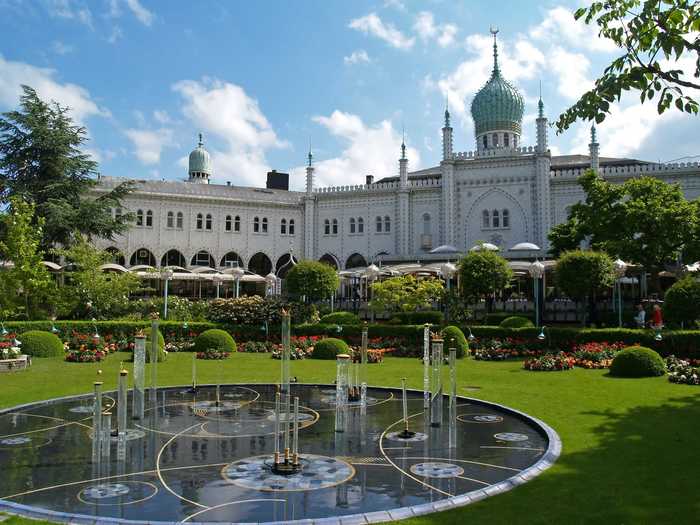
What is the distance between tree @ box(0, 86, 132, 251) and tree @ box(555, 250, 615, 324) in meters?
26.3

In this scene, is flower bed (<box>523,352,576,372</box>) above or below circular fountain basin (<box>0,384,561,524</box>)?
above

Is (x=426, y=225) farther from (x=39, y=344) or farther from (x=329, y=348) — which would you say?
(x=39, y=344)

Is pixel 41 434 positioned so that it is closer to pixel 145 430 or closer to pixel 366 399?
pixel 145 430

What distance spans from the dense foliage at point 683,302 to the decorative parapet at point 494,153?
975 inches

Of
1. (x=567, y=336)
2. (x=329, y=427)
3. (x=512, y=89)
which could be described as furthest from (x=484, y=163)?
(x=329, y=427)

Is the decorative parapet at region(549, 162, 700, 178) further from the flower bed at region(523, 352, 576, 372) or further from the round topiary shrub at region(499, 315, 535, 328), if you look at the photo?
the flower bed at region(523, 352, 576, 372)

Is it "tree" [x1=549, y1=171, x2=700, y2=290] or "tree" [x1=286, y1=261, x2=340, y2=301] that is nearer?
"tree" [x1=549, y1=171, x2=700, y2=290]

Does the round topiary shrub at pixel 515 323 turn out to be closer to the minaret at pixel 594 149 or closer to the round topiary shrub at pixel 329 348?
the round topiary shrub at pixel 329 348

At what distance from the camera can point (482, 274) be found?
1102 inches

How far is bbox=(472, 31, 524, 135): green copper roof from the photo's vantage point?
4728cm

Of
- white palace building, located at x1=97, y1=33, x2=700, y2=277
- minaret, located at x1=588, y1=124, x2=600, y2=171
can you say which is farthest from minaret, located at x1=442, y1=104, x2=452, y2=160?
minaret, located at x1=588, y1=124, x2=600, y2=171

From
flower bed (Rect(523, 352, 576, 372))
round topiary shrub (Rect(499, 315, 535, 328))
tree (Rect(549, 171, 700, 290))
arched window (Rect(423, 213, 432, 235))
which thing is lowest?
flower bed (Rect(523, 352, 576, 372))

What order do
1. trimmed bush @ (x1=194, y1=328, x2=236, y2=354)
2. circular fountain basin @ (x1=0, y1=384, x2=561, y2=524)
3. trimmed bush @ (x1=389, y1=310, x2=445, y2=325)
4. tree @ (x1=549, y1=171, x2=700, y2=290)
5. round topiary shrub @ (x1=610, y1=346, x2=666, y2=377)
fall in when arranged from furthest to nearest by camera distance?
trimmed bush @ (x1=389, y1=310, x2=445, y2=325), tree @ (x1=549, y1=171, x2=700, y2=290), trimmed bush @ (x1=194, y1=328, x2=236, y2=354), round topiary shrub @ (x1=610, y1=346, x2=666, y2=377), circular fountain basin @ (x1=0, y1=384, x2=561, y2=524)

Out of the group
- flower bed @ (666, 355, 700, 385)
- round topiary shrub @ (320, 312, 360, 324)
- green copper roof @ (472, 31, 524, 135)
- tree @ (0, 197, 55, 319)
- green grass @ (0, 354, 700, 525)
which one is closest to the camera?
green grass @ (0, 354, 700, 525)
